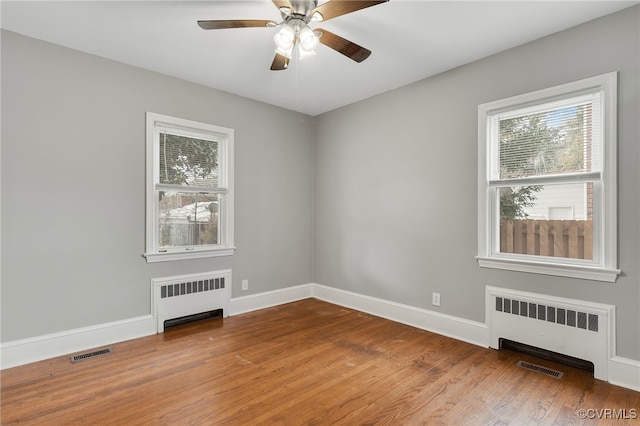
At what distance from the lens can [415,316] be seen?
11.9ft

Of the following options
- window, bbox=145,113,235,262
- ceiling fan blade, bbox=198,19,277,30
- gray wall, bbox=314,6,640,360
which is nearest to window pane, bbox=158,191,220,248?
window, bbox=145,113,235,262

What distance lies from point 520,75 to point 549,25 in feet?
1.34

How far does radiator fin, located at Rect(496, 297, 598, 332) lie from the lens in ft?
8.32

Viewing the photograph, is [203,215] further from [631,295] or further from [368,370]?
[631,295]

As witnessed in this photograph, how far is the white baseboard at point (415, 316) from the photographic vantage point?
10.4 feet

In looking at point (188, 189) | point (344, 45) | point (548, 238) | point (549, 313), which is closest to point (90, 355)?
point (188, 189)

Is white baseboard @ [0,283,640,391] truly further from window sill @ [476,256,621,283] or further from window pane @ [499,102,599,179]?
window pane @ [499,102,599,179]

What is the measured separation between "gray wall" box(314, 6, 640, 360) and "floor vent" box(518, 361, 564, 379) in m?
0.46

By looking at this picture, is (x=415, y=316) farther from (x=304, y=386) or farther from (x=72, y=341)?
(x=72, y=341)

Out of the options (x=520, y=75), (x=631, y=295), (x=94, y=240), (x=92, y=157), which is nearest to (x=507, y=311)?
(x=631, y=295)

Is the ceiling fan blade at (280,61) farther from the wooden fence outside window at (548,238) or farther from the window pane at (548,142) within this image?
the wooden fence outside window at (548,238)

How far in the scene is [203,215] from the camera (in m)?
3.90

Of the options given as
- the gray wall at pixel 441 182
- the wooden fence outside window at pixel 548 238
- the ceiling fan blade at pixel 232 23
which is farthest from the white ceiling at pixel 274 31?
the wooden fence outside window at pixel 548 238

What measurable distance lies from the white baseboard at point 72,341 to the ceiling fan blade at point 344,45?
3.14 m
